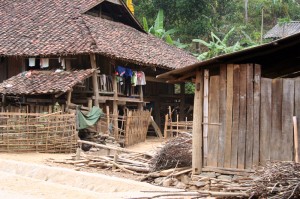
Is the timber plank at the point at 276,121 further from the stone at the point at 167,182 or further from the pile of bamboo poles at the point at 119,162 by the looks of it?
the pile of bamboo poles at the point at 119,162

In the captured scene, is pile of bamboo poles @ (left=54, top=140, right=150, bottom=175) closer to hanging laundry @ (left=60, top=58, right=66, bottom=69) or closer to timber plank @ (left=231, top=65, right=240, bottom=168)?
timber plank @ (left=231, top=65, right=240, bottom=168)

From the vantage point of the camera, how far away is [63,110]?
17.8 m

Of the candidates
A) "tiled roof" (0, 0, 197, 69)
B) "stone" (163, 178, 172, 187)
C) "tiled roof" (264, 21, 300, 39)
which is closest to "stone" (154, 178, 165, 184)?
"stone" (163, 178, 172, 187)

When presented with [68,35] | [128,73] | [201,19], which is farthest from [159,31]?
[68,35]

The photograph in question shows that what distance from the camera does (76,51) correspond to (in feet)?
61.4

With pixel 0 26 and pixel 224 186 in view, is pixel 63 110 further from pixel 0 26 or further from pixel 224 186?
pixel 224 186

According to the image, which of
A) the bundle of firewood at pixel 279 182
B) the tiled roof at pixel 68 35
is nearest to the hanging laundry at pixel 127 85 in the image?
the tiled roof at pixel 68 35

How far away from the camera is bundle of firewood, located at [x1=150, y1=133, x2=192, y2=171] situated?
35.2 ft

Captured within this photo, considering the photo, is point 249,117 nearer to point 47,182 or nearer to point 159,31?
point 47,182

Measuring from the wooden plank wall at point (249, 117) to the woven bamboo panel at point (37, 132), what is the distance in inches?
323

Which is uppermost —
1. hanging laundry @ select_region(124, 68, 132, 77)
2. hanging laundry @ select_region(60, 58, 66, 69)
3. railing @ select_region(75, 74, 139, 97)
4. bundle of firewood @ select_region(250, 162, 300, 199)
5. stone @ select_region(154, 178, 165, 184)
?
hanging laundry @ select_region(60, 58, 66, 69)

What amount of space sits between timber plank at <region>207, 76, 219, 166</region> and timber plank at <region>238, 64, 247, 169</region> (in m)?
0.47

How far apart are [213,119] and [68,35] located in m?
12.3

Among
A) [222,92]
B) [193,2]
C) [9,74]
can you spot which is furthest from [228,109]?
[193,2]
